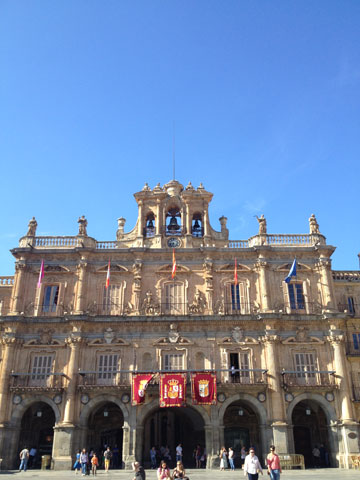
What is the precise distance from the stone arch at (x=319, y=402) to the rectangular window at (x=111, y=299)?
15495 millimetres

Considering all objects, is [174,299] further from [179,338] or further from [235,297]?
[235,297]

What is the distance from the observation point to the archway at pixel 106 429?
3538 centimetres

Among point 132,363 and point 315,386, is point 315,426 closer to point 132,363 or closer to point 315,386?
point 315,386

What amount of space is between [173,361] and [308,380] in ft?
34.6

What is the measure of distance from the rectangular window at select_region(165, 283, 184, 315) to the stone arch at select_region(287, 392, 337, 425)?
1103 centimetres

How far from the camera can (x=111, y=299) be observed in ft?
122

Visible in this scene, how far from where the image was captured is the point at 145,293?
1467 inches

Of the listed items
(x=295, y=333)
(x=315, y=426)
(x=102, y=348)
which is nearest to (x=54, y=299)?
(x=102, y=348)

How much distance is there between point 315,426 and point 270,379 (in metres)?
6.91

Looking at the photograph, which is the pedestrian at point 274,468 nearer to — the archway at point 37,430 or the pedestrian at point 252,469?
the pedestrian at point 252,469

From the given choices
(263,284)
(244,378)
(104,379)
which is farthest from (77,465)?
(263,284)

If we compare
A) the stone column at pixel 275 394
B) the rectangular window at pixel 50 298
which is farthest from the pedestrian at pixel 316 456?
the rectangular window at pixel 50 298

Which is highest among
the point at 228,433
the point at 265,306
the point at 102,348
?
the point at 265,306

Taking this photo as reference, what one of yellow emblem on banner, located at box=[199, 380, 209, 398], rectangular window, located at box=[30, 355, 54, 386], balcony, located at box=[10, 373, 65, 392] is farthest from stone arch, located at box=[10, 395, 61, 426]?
yellow emblem on banner, located at box=[199, 380, 209, 398]
